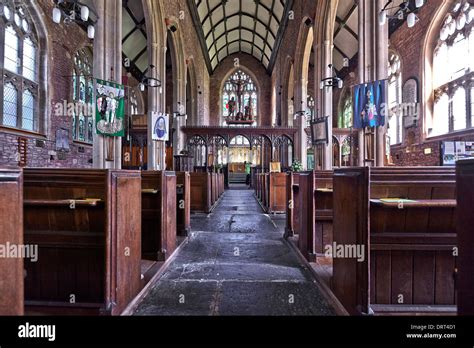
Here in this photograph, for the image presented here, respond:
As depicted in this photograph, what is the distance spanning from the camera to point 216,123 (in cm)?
2272

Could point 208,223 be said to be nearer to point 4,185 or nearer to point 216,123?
point 4,185

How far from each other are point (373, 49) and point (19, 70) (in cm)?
848

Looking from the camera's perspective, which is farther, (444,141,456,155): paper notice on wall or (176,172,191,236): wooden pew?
(444,141,456,155): paper notice on wall

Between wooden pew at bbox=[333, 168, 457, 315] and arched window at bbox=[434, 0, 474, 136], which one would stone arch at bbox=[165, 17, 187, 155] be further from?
wooden pew at bbox=[333, 168, 457, 315]

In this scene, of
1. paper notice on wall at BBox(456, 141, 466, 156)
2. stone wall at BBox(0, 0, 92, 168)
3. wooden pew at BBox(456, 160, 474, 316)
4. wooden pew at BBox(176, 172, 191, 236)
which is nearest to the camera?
wooden pew at BBox(456, 160, 474, 316)

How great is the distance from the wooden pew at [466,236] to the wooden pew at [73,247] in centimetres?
189

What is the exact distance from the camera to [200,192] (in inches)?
280

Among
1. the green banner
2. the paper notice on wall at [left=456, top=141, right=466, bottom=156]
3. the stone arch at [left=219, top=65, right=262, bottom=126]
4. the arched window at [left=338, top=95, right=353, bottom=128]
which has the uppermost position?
the stone arch at [left=219, top=65, right=262, bottom=126]

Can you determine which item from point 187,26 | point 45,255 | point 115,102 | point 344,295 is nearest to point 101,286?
point 45,255

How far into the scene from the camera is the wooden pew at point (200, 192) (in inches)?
275

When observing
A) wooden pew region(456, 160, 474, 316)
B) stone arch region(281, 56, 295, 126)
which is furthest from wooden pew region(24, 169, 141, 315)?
stone arch region(281, 56, 295, 126)

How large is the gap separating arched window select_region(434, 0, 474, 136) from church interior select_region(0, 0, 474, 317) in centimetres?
5

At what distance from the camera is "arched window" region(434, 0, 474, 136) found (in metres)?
8.29
